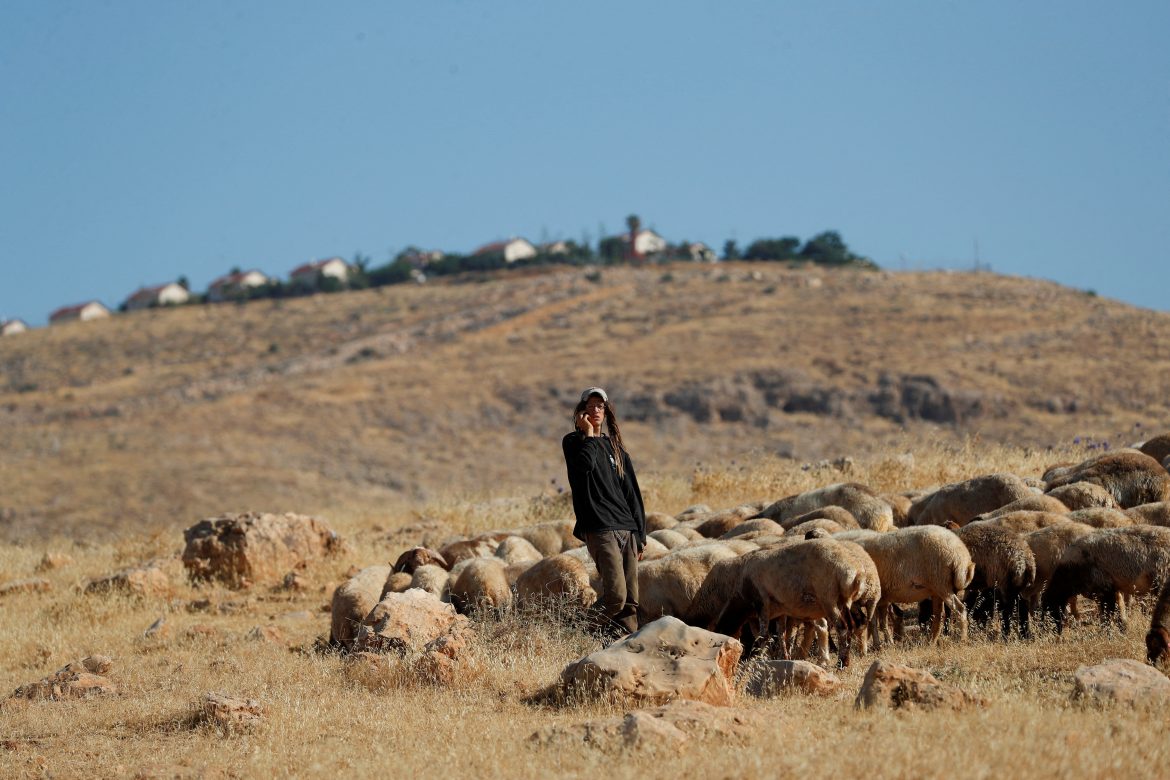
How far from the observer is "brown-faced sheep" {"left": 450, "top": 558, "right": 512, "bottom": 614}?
9.80 meters

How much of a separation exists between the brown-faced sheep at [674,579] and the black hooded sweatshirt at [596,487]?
635mm

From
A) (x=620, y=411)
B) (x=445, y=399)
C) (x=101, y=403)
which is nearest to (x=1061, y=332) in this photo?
(x=620, y=411)

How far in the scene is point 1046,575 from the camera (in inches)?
345

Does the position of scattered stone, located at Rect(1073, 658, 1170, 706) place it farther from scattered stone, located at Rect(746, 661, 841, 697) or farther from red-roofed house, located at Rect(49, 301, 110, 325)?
red-roofed house, located at Rect(49, 301, 110, 325)

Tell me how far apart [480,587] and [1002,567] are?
162 inches

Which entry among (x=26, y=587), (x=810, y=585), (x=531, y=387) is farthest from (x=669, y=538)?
(x=531, y=387)

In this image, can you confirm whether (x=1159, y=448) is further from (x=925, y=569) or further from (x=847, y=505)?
Answer: (x=925, y=569)

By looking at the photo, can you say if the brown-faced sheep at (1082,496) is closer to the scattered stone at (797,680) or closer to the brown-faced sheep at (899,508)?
the brown-faced sheep at (899,508)

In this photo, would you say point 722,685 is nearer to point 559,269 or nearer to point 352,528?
point 352,528

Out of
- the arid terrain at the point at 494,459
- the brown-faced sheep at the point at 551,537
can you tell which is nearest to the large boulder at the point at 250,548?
the arid terrain at the point at 494,459

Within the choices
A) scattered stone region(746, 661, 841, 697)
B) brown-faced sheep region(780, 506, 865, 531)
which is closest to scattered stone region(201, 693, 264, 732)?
scattered stone region(746, 661, 841, 697)

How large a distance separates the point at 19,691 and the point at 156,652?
1.82m

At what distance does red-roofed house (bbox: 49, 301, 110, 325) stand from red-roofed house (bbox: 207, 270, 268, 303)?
32.3 ft

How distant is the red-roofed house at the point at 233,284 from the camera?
94.9 m
